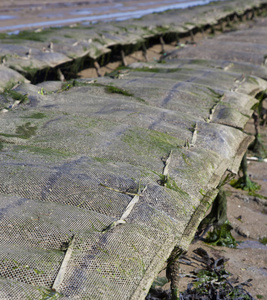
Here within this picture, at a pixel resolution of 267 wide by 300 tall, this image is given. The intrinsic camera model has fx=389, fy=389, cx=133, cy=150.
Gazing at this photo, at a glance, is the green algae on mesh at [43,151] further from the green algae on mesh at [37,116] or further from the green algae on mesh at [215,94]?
the green algae on mesh at [215,94]

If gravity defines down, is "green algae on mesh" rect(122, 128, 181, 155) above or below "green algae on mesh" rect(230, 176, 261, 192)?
above

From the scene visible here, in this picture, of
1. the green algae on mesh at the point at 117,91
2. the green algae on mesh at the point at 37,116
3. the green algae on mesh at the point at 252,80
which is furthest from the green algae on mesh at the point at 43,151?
the green algae on mesh at the point at 252,80

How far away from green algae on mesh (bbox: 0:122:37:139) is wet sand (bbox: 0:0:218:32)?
2014 centimetres

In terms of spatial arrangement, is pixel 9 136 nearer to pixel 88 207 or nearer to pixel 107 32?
pixel 88 207

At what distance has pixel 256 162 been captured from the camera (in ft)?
36.0

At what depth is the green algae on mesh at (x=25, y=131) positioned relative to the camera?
18.3 feet

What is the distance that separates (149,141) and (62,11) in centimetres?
3172

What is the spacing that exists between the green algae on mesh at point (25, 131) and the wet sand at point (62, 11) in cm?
2014

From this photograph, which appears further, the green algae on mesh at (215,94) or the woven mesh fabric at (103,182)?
the green algae on mesh at (215,94)

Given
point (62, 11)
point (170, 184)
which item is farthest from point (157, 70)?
point (62, 11)

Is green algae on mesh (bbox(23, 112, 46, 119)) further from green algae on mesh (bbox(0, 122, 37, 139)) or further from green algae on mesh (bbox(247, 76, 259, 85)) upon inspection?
green algae on mesh (bbox(247, 76, 259, 85))

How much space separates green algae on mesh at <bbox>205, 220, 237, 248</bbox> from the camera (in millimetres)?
7359

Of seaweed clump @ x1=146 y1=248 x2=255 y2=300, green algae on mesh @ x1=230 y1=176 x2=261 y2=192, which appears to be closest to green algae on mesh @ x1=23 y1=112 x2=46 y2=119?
seaweed clump @ x1=146 y1=248 x2=255 y2=300

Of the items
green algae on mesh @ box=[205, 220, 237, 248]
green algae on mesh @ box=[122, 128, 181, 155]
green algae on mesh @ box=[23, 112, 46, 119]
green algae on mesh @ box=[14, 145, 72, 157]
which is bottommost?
green algae on mesh @ box=[205, 220, 237, 248]
